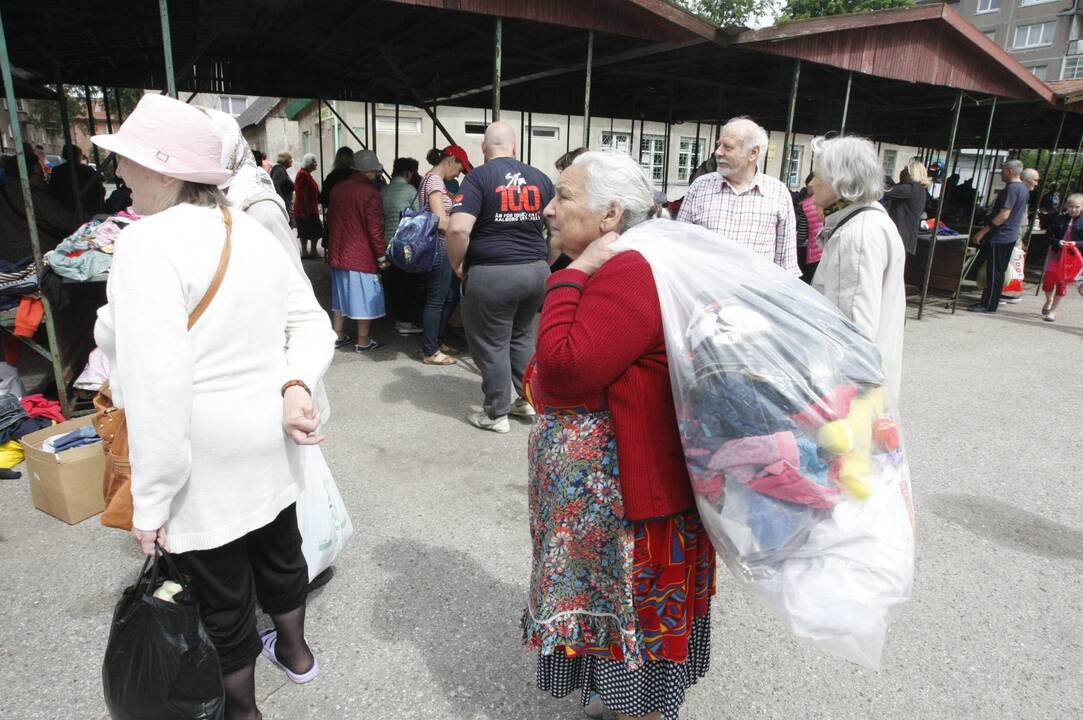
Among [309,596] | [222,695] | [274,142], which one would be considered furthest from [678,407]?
[274,142]

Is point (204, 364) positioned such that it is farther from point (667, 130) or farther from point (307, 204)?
point (667, 130)

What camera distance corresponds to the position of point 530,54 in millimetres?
7109

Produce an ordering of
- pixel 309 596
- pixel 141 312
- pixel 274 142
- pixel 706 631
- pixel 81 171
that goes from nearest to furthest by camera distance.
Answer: pixel 141 312 → pixel 706 631 → pixel 309 596 → pixel 81 171 → pixel 274 142

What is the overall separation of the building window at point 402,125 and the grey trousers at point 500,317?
740 inches

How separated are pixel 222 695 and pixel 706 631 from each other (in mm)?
1269

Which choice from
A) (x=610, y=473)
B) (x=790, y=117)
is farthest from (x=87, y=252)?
(x=790, y=117)

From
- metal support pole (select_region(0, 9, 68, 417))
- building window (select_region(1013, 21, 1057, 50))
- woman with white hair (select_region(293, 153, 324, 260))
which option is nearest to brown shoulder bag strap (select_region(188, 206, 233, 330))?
metal support pole (select_region(0, 9, 68, 417))

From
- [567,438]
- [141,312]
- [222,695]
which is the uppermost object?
[141,312]

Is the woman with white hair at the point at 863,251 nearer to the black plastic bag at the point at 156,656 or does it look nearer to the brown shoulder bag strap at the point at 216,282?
the brown shoulder bag strap at the point at 216,282

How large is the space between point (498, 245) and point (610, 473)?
252 cm

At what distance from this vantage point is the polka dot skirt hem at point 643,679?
1726 millimetres

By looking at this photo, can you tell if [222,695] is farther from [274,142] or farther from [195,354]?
[274,142]

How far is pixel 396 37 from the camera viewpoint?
7117mm

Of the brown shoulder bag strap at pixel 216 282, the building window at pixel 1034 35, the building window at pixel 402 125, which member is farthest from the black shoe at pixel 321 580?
the building window at pixel 1034 35
